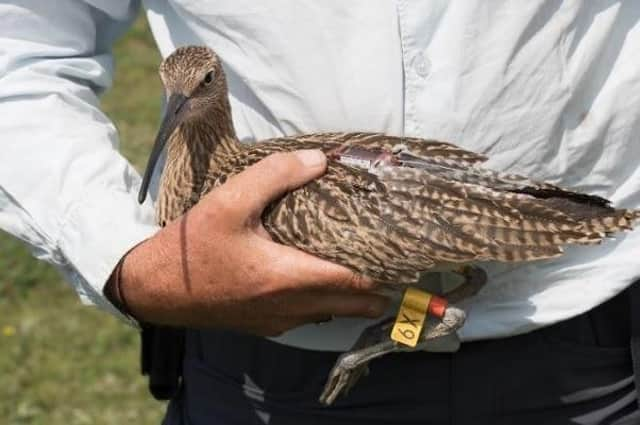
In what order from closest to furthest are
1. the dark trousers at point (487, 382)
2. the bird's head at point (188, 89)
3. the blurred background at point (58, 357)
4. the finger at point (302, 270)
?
the finger at point (302, 270), the dark trousers at point (487, 382), the bird's head at point (188, 89), the blurred background at point (58, 357)

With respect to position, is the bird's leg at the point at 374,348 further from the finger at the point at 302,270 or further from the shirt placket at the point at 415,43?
the shirt placket at the point at 415,43

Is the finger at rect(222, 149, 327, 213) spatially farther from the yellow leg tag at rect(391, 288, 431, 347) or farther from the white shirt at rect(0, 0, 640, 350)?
the yellow leg tag at rect(391, 288, 431, 347)

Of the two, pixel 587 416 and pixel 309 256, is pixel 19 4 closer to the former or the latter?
pixel 309 256

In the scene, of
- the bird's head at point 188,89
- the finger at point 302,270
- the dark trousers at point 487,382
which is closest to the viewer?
the finger at point 302,270

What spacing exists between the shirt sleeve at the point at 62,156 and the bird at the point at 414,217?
0.09 m

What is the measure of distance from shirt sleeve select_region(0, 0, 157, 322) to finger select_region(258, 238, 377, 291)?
1.00 ft

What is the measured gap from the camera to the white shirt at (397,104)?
273 centimetres

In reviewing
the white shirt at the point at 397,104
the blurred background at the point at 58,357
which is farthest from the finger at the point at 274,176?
the blurred background at the point at 58,357

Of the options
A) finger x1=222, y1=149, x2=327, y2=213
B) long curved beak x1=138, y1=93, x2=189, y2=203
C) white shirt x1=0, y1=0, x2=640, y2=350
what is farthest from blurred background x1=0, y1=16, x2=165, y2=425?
finger x1=222, y1=149, x2=327, y2=213

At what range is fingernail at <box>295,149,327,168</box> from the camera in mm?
2783

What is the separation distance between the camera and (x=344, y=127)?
9.41 feet

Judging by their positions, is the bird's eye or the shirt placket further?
the bird's eye

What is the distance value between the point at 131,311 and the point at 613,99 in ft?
3.48

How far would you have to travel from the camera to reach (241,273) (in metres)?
2.67
